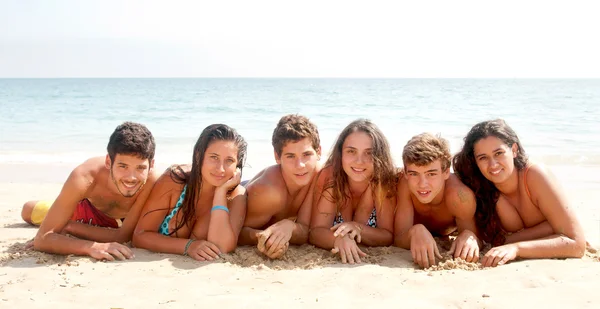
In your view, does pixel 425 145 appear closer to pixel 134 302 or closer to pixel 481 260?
pixel 481 260

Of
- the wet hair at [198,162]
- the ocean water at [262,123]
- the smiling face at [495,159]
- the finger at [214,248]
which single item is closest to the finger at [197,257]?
the finger at [214,248]

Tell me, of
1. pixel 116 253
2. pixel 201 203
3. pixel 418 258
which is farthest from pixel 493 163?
pixel 116 253

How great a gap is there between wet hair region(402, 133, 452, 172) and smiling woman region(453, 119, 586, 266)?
294 mm

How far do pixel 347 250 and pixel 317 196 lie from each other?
0.62 m

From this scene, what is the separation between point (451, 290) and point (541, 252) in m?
1.09

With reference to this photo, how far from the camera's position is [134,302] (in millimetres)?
3334

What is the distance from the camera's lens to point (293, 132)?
14.8ft

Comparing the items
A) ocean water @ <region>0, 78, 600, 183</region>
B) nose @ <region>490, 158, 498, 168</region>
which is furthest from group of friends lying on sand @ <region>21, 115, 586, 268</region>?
ocean water @ <region>0, 78, 600, 183</region>

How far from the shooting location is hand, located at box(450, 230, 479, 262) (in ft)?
13.5

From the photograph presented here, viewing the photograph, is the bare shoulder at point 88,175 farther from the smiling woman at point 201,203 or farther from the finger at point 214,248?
the finger at point 214,248

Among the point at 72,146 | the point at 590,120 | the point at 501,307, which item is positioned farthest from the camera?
the point at 590,120

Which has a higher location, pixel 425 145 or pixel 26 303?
pixel 425 145

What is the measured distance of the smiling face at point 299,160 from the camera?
453cm

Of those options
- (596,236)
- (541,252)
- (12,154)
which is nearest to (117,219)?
(541,252)
